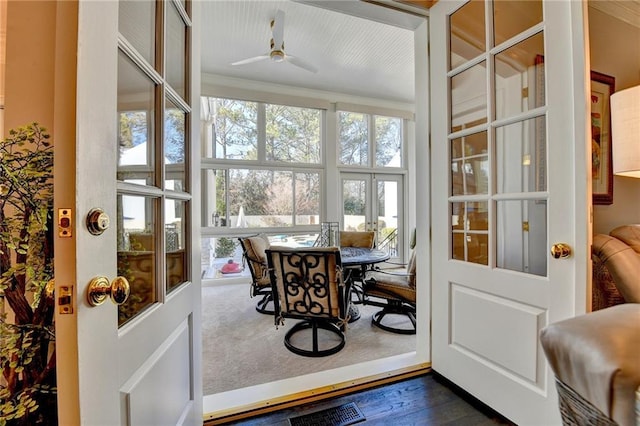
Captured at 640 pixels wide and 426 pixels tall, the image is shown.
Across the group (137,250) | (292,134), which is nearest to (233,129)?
(292,134)

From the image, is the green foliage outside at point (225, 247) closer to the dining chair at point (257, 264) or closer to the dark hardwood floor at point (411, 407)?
the dining chair at point (257, 264)

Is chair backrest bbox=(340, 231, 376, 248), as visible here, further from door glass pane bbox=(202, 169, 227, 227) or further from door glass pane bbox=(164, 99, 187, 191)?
door glass pane bbox=(164, 99, 187, 191)

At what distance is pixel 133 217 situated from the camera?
851 mm

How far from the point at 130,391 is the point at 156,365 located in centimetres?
14

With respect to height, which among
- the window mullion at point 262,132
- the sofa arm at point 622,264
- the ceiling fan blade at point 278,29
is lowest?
the sofa arm at point 622,264

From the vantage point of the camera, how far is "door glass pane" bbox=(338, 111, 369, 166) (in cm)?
544

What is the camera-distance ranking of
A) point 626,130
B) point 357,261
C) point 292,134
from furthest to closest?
1. point 292,134
2. point 357,261
3. point 626,130

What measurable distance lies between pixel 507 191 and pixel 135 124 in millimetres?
1661

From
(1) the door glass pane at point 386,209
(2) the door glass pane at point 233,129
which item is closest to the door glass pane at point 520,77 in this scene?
(2) the door glass pane at point 233,129

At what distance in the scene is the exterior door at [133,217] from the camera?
59 centimetres

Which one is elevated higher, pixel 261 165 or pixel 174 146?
pixel 261 165

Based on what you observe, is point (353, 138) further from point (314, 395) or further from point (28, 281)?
point (28, 281)

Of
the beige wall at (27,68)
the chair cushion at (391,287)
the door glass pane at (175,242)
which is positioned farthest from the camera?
the chair cushion at (391,287)

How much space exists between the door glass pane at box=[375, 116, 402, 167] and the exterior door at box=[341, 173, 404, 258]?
12.6 inches
